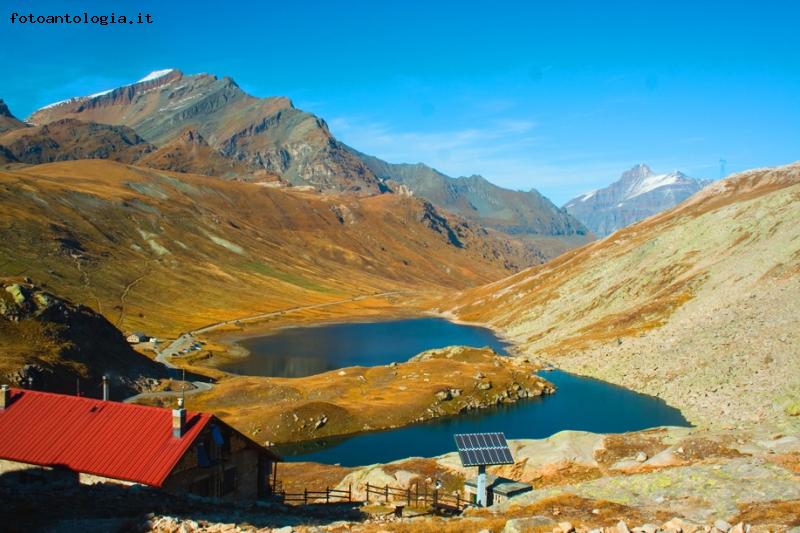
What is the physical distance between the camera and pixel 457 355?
480ft

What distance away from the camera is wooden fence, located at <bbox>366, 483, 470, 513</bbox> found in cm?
4872

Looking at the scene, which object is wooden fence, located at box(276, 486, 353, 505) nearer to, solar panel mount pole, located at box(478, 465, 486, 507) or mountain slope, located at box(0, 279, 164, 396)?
solar panel mount pole, located at box(478, 465, 486, 507)

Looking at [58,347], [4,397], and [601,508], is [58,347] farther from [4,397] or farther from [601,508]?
[601,508]

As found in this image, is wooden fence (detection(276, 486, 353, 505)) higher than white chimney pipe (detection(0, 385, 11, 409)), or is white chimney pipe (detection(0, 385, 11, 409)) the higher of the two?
white chimney pipe (detection(0, 385, 11, 409))

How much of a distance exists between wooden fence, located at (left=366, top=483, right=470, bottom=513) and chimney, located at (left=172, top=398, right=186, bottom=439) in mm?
17451

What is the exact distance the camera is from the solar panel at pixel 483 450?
141ft

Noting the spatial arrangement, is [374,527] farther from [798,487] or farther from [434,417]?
[434,417]

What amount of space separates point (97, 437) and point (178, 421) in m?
6.30

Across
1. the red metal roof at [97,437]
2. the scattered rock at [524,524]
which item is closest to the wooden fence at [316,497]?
the red metal roof at [97,437]

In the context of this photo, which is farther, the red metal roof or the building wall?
the building wall

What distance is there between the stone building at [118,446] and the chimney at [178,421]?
64 mm

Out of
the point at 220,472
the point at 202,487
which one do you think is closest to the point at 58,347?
the point at 220,472

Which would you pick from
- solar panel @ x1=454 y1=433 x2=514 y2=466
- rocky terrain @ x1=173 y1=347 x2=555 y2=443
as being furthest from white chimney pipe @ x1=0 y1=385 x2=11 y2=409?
rocky terrain @ x1=173 y1=347 x2=555 y2=443

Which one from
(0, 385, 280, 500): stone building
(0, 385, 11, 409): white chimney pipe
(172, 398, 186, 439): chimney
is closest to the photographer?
(0, 385, 280, 500): stone building
